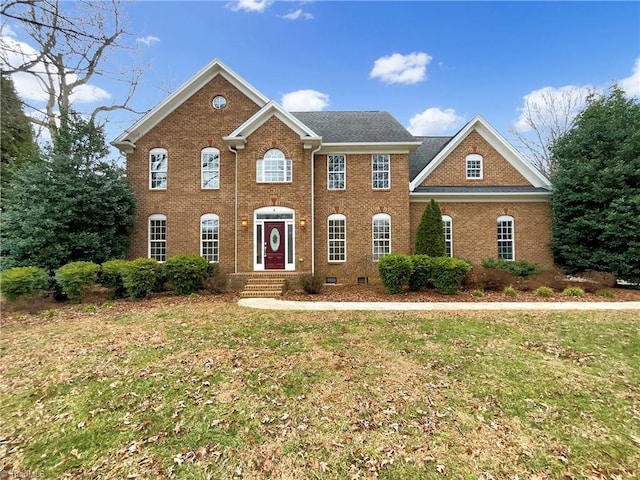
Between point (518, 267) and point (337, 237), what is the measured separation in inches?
321

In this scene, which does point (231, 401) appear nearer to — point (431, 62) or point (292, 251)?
point (292, 251)

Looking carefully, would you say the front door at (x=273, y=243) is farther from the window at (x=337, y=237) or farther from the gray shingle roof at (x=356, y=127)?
the gray shingle roof at (x=356, y=127)

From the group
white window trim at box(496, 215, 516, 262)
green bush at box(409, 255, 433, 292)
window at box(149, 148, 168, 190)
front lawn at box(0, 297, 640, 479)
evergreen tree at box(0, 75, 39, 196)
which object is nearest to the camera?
front lawn at box(0, 297, 640, 479)

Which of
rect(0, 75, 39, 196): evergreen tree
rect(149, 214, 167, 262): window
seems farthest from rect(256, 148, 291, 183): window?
rect(0, 75, 39, 196): evergreen tree

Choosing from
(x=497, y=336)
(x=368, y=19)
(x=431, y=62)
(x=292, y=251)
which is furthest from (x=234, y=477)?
(x=431, y=62)

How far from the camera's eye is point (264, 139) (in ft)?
44.0

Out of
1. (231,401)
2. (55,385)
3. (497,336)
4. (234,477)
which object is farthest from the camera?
(497,336)

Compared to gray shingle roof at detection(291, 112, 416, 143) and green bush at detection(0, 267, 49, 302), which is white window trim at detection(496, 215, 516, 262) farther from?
green bush at detection(0, 267, 49, 302)

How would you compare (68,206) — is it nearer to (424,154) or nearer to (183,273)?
(183,273)

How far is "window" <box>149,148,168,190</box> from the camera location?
14180mm

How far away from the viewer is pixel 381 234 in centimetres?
1427

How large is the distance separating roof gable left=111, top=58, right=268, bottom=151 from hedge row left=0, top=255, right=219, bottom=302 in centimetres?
663

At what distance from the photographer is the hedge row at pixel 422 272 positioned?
10.8 m

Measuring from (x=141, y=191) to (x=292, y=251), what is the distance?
306 inches
